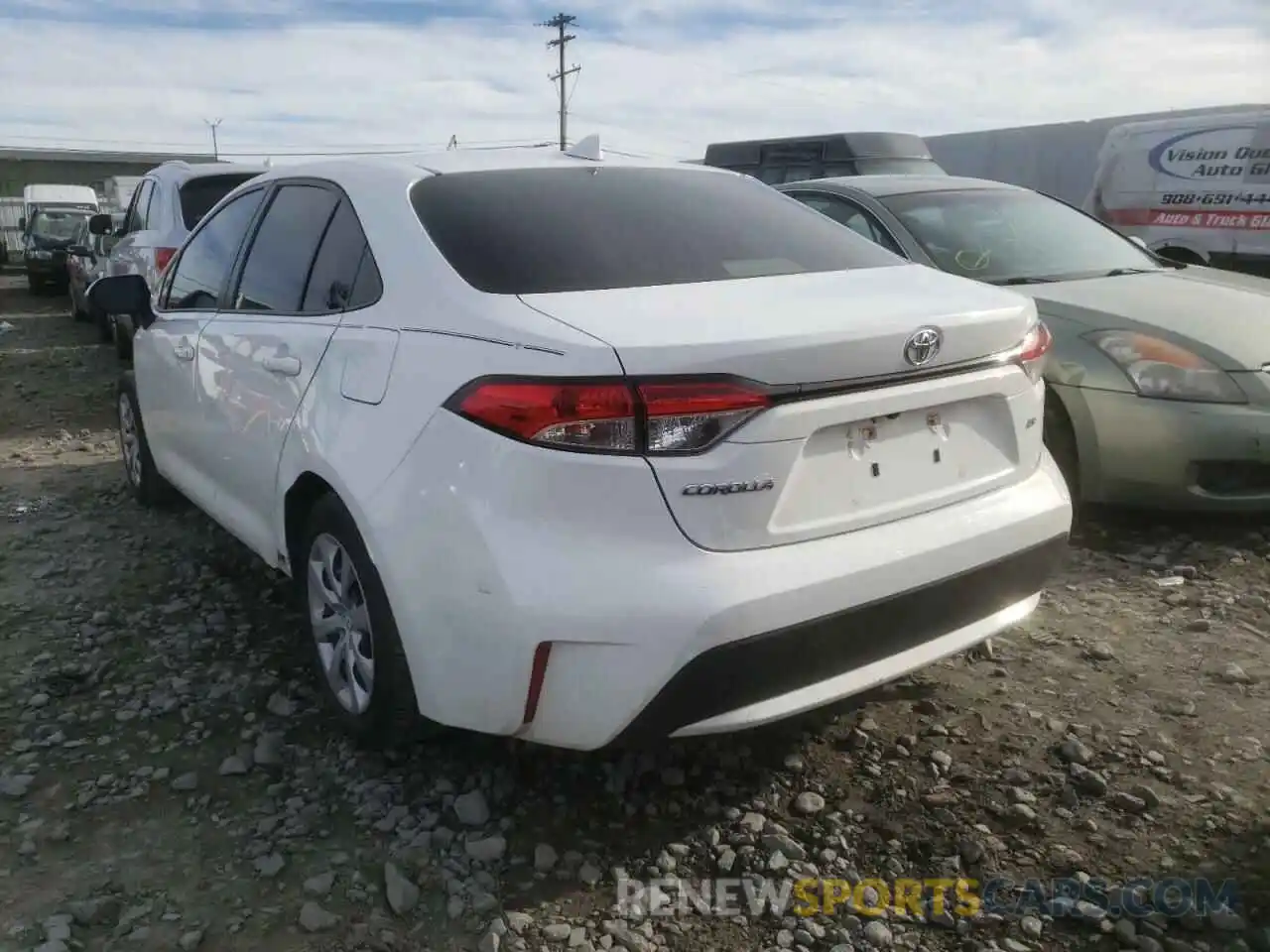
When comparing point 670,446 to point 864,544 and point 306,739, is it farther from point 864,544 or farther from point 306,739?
point 306,739

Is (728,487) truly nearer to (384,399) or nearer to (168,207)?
(384,399)

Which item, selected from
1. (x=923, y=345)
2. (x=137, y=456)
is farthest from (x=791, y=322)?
(x=137, y=456)

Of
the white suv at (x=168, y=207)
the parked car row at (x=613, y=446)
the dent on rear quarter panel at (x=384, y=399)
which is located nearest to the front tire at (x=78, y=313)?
the white suv at (x=168, y=207)

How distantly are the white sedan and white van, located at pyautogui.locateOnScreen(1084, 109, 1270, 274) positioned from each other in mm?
9181

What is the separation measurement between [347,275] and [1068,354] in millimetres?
2838

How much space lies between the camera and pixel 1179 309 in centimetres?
435

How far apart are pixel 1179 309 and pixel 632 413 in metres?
3.20

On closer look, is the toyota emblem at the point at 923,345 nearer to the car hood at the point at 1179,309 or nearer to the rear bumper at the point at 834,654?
the rear bumper at the point at 834,654

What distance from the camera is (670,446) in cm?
212

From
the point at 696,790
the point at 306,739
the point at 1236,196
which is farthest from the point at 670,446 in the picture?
the point at 1236,196

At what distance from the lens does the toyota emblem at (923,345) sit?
7.68ft

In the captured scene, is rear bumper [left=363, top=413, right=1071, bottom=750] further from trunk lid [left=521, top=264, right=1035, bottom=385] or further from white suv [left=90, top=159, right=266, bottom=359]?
white suv [left=90, top=159, right=266, bottom=359]

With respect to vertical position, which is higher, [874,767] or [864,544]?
[864,544]

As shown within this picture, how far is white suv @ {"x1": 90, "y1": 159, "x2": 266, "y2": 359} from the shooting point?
23.8ft
